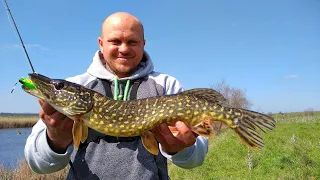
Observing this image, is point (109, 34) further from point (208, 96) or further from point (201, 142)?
point (201, 142)

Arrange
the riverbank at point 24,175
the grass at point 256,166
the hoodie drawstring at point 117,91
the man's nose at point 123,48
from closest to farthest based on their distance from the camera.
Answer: the man's nose at point 123,48
the hoodie drawstring at point 117,91
the riverbank at point 24,175
the grass at point 256,166

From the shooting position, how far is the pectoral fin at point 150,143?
103 inches

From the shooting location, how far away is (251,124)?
2818mm

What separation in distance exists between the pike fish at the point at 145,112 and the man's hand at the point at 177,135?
44mm

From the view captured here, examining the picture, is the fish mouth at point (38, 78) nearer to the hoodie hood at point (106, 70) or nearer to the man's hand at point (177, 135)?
the hoodie hood at point (106, 70)

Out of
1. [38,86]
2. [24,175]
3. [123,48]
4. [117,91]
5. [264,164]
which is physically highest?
[123,48]

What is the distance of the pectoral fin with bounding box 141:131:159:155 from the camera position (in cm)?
262

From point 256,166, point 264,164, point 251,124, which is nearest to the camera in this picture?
point 251,124

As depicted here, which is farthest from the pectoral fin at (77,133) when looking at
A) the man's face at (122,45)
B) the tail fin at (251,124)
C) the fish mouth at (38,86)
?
the tail fin at (251,124)

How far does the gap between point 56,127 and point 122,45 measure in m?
0.95

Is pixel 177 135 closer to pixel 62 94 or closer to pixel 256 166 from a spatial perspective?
pixel 62 94

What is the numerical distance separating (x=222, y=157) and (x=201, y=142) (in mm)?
10551

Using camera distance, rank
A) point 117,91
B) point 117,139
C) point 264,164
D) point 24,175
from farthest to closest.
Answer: point 264,164, point 24,175, point 117,91, point 117,139

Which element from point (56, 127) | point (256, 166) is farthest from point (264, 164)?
point (56, 127)
